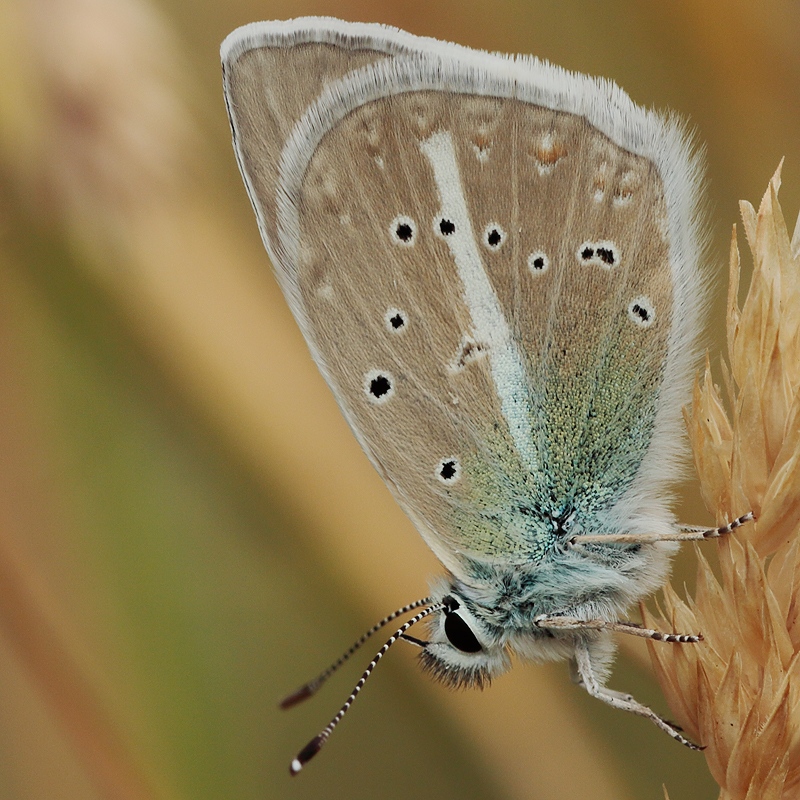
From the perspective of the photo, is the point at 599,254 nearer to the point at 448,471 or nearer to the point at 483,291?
the point at 483,291

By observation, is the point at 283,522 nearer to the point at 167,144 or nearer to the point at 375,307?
the point at 375,307

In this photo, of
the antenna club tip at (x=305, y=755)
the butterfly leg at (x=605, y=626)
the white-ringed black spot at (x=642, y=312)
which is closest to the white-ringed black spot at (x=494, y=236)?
the white-ringed black spot at (x=642, y=312)

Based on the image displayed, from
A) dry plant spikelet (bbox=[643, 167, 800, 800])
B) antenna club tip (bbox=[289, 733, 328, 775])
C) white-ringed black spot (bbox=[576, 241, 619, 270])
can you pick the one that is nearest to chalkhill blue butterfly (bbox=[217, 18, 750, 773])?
white-ringed black spot (bbox=[576, 241, 619, 270])

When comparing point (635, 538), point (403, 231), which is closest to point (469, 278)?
point (403, 231)

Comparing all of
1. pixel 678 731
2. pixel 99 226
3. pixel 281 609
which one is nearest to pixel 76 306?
pixel 99 226

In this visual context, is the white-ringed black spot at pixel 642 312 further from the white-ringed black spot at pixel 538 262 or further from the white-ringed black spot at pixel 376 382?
the white-ringed black spot at pixel 376 382

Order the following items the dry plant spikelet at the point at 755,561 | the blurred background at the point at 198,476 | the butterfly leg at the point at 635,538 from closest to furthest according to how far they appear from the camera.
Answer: the dry plant spikelet at the point at 755,561 → the butterfly leg at the point at 635,538 → the blurred background at the point at 198,476

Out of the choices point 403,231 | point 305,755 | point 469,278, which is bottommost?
point 305,755

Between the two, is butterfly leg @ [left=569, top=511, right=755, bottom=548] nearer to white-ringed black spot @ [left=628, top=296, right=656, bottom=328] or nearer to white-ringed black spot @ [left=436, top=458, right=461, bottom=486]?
white-ringed black spot @ [left=436, top=458, right=461, bottom=486]
